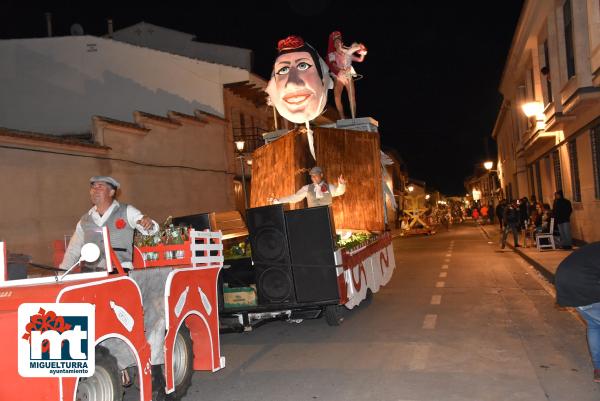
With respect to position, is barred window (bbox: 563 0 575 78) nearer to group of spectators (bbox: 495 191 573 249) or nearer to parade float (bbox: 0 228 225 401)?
group of spectators (bbox: 495 191 573 249)

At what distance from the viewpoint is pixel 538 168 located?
26625 mm

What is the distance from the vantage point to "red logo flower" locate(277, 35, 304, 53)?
34.2 feet

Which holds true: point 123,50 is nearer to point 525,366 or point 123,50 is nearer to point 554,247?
point 554,247

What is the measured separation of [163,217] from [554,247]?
12.6 meters

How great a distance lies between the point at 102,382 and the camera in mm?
4262

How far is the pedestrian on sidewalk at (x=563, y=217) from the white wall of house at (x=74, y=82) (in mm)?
15837

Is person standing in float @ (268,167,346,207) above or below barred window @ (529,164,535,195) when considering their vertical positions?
below

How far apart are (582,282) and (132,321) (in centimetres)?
374

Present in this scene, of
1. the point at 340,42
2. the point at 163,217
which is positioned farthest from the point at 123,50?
the point at 340,42

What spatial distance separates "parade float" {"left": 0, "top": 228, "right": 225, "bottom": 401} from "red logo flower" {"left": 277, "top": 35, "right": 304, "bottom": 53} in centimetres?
526

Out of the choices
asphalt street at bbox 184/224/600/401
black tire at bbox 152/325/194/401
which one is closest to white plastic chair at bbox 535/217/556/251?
asphalt street at bbox 184/224/600/401

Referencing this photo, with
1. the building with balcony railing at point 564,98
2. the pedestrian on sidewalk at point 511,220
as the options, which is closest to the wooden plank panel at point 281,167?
the building with balcony railing at point 564,98

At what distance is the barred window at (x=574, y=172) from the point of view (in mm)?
18384

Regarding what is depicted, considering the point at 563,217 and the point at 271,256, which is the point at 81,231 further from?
the point at 563,217
